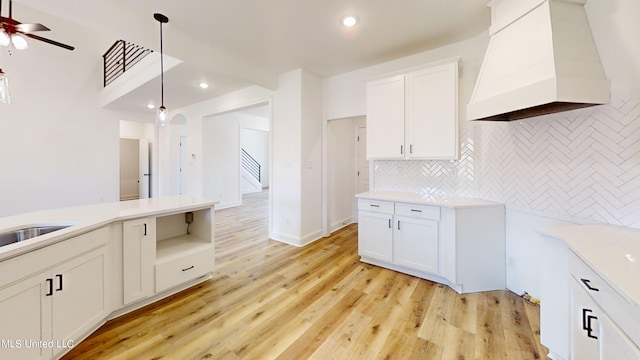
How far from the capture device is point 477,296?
240cm

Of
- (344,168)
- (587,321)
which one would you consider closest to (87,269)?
(587,321)

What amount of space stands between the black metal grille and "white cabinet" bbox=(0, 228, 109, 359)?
4.76m

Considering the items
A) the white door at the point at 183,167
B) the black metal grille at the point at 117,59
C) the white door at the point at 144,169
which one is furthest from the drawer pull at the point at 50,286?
the white door at the point at 144,169

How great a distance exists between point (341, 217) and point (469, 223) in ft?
8.89

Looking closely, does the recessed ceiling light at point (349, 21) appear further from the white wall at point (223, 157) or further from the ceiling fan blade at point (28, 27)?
the white wall at point (223, 157)

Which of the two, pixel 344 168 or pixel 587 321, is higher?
pixel 344 168

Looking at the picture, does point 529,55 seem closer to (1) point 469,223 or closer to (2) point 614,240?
(2) point 614,240

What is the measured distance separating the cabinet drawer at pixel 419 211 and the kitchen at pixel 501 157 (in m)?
0.62

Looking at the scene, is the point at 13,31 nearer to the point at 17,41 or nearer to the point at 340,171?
the point at 17,41

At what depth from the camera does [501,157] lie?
2.59m

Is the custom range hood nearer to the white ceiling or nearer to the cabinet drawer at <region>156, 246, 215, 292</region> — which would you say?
the white ceiling

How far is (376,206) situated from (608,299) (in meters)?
2.13

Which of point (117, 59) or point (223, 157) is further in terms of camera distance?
point (223, 157)

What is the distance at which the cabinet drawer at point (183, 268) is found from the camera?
7.39 feet
